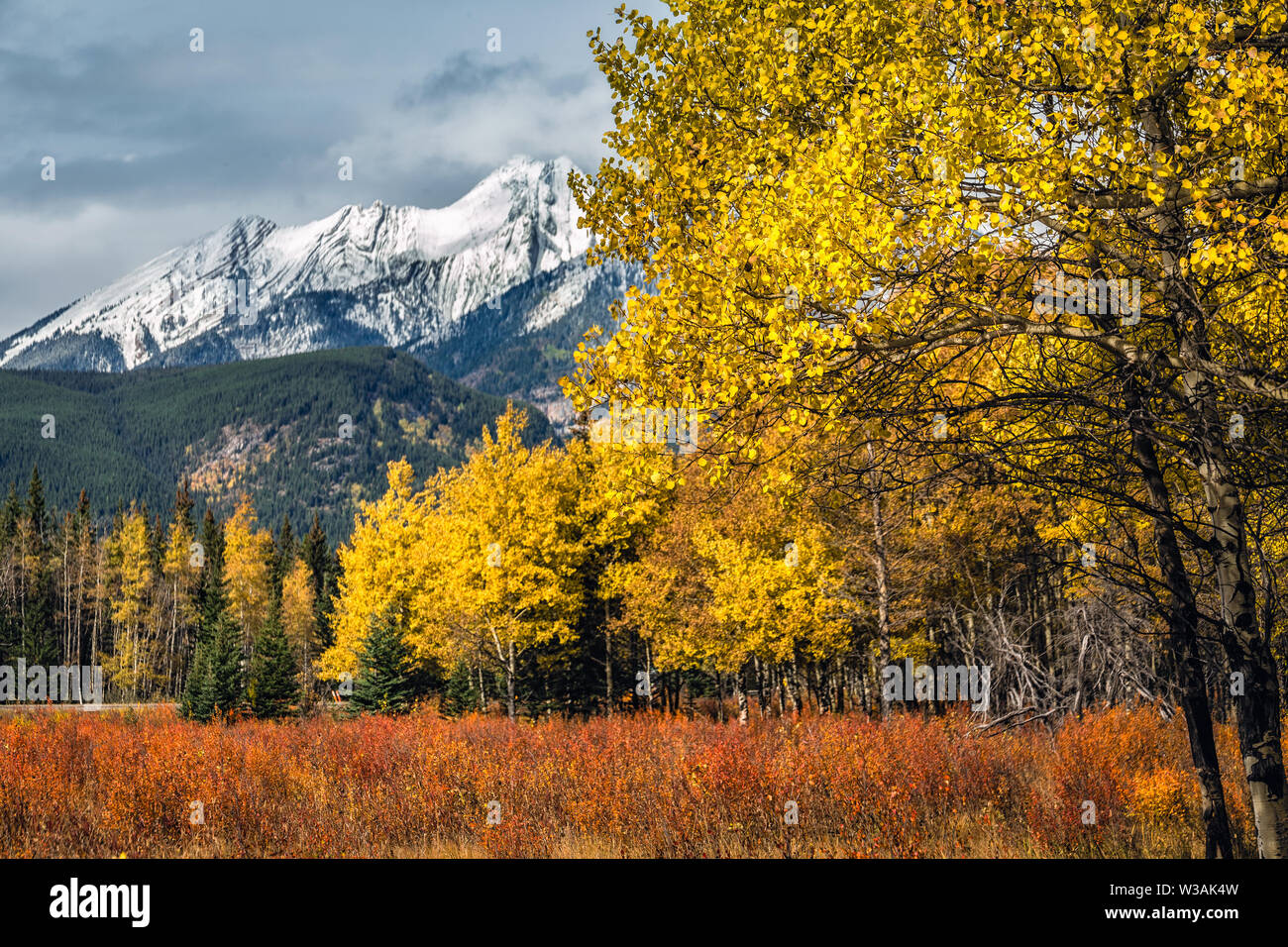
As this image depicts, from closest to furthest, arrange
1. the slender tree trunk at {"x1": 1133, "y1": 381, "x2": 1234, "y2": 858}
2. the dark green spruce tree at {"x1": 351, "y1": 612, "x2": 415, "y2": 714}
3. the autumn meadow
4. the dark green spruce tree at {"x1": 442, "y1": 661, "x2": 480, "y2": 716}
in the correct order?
the autumn meadow
the slender tree trunk at {"x1": 1133, "y1": 381, "x2": 1234, "y2": 858}
the dark green spruce tree at {"x1": 351, "y1": 612, "x2": 415, "y2": 714}
the dark green spruce tree at {"x1": 442, "y1": 661, "x2": 480, "y2": 716}

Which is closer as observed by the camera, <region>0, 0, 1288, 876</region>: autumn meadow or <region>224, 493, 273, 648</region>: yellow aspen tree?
<region>0, 0, 1288, 876</region>: autumn meadow

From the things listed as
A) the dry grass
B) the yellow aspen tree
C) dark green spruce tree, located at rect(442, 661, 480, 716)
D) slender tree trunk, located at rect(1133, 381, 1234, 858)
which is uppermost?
the yellow aspen tree

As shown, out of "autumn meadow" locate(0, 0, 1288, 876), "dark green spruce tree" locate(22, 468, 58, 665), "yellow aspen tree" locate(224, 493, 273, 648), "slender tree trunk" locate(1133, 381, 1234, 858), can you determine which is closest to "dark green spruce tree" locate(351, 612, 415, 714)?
"autumn meadow" locate(0, 0, 1288, 876)

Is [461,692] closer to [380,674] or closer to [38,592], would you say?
[380,674]

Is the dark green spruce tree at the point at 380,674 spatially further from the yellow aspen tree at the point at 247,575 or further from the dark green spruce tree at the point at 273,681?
the yellow aspen tree at the point at 247,575

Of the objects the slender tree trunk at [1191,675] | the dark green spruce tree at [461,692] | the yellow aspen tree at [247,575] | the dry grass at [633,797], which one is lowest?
the dark green spruce tree at [461,692]

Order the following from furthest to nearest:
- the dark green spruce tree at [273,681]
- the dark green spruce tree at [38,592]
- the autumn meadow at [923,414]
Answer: the dark green spruce tree at [38,592]
the dark green spruce tree at [273,681]
the autumn meadow at [923,414]

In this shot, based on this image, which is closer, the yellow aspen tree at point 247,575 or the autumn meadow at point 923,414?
the autumn meadow at point 923,414

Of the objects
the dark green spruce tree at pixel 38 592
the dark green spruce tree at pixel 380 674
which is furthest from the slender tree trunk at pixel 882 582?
the dark green spruce tree at pixel 38 592

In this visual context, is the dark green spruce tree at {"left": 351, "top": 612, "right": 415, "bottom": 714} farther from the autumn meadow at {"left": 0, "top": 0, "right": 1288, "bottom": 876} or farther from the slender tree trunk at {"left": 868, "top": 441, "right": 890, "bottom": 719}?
the slender tree trunk at {"left": 868, "top": 441, "right": 890, "bottom": 719}

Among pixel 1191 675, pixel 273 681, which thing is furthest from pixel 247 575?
pixel 1191 675
